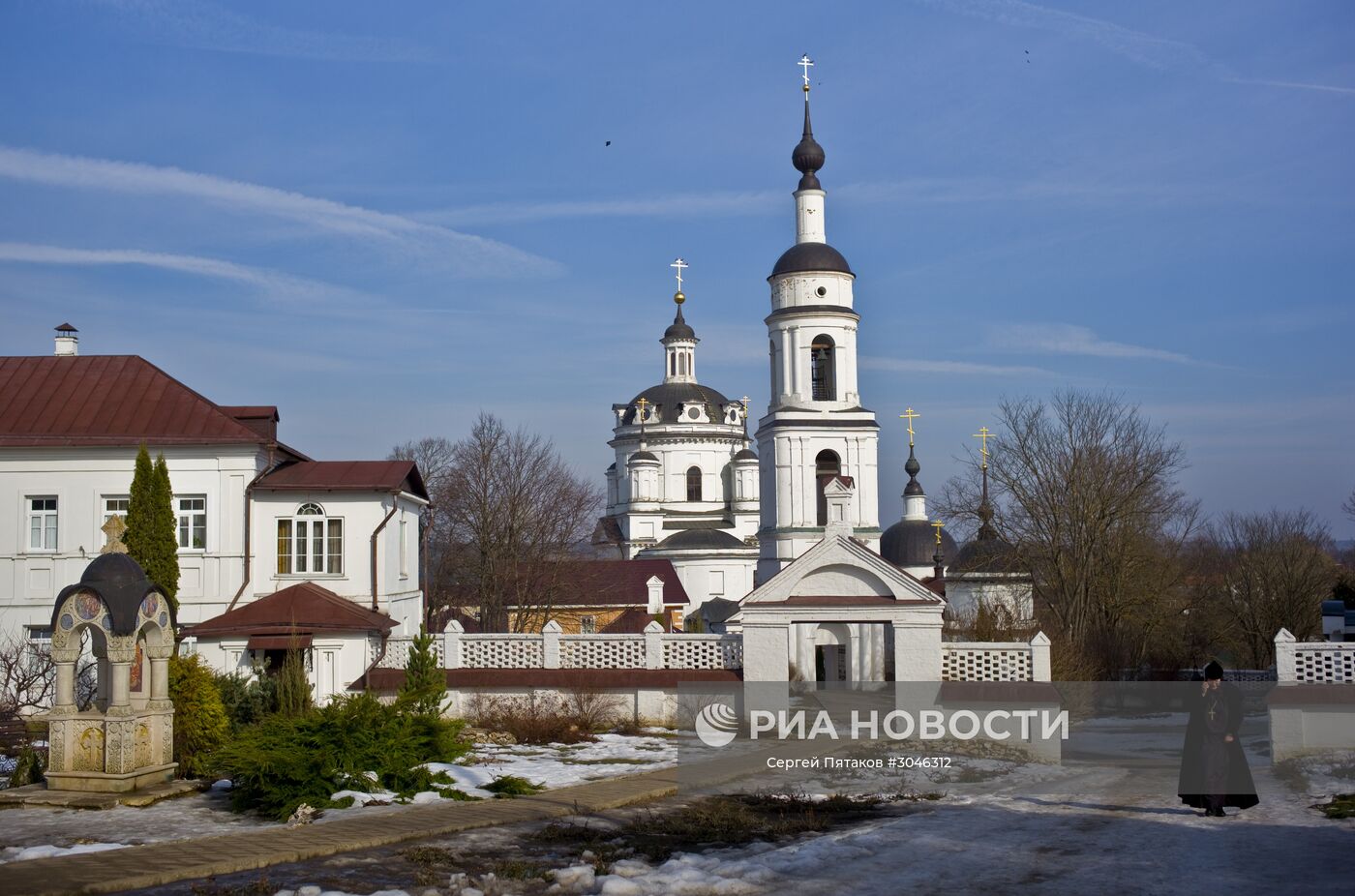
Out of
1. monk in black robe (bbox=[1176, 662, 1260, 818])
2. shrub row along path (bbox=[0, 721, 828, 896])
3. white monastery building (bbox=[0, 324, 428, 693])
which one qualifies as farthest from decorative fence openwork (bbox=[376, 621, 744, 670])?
monk in black robe (bbox=[1176, 662, 1260, 818])

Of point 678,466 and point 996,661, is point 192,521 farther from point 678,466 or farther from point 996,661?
point 678,466

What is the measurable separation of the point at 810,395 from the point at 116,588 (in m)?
34.2

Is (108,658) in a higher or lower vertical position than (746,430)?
lower

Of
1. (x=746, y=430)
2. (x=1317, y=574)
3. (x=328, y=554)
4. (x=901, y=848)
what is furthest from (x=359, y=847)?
(x=746, y=430)

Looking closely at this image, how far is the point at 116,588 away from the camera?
15.6 m

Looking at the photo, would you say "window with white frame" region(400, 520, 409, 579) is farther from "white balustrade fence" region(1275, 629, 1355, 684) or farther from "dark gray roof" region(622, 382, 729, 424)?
"dark gray roof" region(622, 382, 729, 424)

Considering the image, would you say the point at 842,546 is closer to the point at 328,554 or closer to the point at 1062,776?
the point at 1062,776

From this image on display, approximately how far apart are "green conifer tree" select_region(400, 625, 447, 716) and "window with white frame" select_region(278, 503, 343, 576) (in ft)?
25.0

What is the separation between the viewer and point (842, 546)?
22.5m

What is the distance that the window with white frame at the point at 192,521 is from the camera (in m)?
26.1

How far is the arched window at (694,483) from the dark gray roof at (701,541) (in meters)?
7.91

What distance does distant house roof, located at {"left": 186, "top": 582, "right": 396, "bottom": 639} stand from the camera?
24.6m

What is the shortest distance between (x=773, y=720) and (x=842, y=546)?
3.19 m

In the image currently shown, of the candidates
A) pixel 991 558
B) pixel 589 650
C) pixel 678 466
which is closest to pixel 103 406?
pixel 589 650
